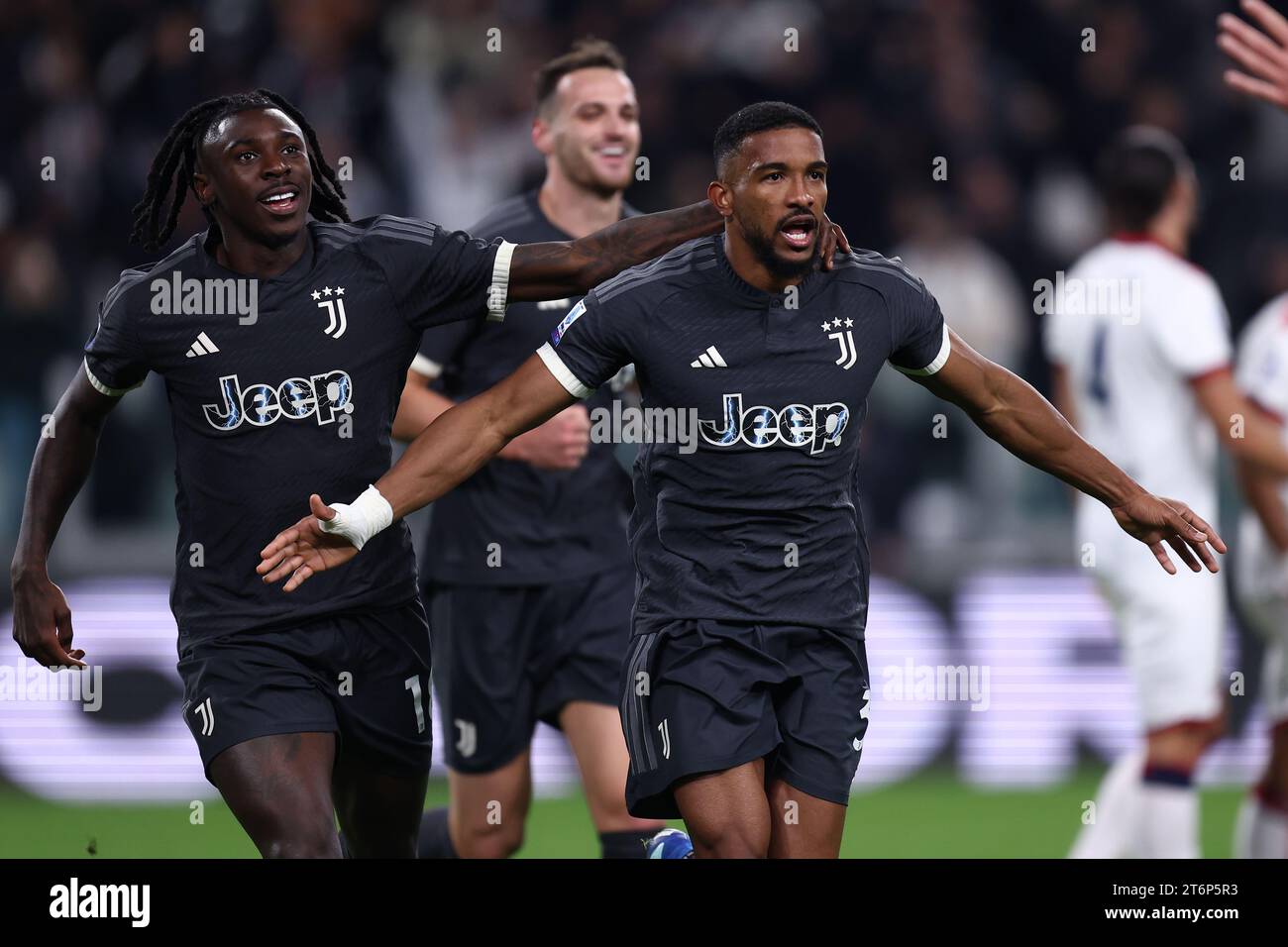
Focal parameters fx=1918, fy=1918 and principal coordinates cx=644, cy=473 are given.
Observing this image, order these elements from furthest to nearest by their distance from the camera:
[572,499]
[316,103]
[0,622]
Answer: [316,103] → [0,622] → [572,499]

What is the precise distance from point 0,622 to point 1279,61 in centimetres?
626

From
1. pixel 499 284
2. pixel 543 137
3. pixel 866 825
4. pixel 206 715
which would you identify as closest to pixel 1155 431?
pixel 866 825

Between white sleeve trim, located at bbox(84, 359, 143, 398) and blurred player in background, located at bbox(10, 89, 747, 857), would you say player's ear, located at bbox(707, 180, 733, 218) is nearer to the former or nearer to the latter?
blurred player in background, located at bbox(10, 89, 747, 857)

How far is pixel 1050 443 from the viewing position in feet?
17.0

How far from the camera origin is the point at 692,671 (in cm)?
490

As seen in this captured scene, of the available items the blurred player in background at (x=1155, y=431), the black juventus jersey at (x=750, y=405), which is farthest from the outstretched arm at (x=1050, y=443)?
the blurred player in background at (x=1155, y=431)

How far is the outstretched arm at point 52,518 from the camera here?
17.0 feet

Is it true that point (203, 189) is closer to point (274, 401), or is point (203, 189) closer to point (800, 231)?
point (274, 401)

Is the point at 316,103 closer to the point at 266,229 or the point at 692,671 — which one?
the point at 266,229

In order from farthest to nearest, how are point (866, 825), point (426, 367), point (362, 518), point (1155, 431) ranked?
point (866, 825) < point (1155, 431) < point (426, 367) < point (362, 518)

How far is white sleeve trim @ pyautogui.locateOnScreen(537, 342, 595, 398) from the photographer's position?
4.96 metres

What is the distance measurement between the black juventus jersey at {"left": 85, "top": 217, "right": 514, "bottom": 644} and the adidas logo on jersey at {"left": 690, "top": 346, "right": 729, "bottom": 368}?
0.77 metres

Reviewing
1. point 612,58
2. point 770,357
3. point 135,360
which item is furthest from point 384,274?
point 612,58

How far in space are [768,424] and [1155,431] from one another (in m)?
3.15
